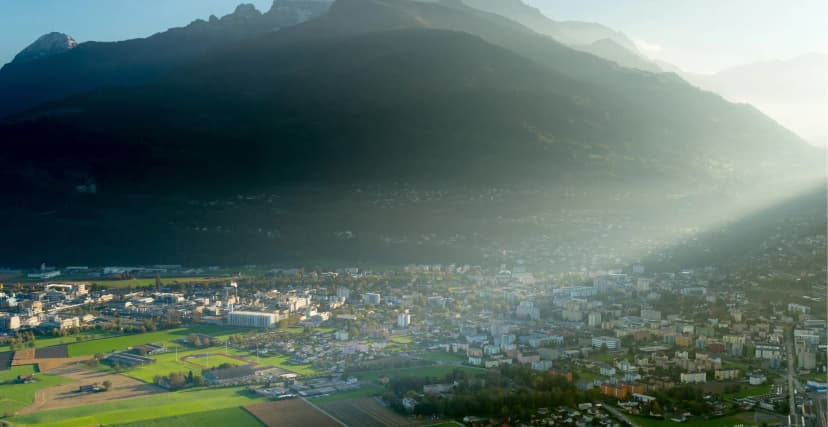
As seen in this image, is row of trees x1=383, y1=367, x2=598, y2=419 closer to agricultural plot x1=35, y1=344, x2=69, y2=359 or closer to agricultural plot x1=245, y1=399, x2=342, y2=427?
agricultural plot x1=245, y1=399, x2=342, y2=427

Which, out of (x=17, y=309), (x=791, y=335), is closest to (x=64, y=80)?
(x=17, y=309)

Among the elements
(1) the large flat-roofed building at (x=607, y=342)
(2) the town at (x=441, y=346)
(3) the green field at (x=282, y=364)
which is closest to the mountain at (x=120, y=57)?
(2) the town at (x=441, y=346)

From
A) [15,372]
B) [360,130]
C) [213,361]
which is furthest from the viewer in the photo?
[360,130]

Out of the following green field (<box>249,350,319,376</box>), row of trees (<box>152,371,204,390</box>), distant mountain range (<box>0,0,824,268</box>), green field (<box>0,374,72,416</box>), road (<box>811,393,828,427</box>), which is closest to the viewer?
road (<box>811,393,828,427</box>)

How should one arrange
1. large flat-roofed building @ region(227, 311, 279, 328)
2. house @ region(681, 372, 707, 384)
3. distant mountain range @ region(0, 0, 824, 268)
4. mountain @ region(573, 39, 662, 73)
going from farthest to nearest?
mountain @ region(573, 39, 662, 73) → distant mountain range @ region(0, 0, 824, 268) → large flat-roofed building @ region(227, 311, 279, 328) → house @ region(681, 372, 707, 384)

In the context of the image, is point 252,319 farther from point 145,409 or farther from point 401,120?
point 401,120

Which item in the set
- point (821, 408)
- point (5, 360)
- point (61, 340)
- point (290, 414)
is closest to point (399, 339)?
point (290, 414)

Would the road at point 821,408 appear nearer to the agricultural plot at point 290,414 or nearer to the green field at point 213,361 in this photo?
the agricultural plot at point 290,414

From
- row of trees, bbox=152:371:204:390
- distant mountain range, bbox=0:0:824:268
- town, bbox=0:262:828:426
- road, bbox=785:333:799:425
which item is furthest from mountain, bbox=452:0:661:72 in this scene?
row of trees, bbox=152:371:204:390
